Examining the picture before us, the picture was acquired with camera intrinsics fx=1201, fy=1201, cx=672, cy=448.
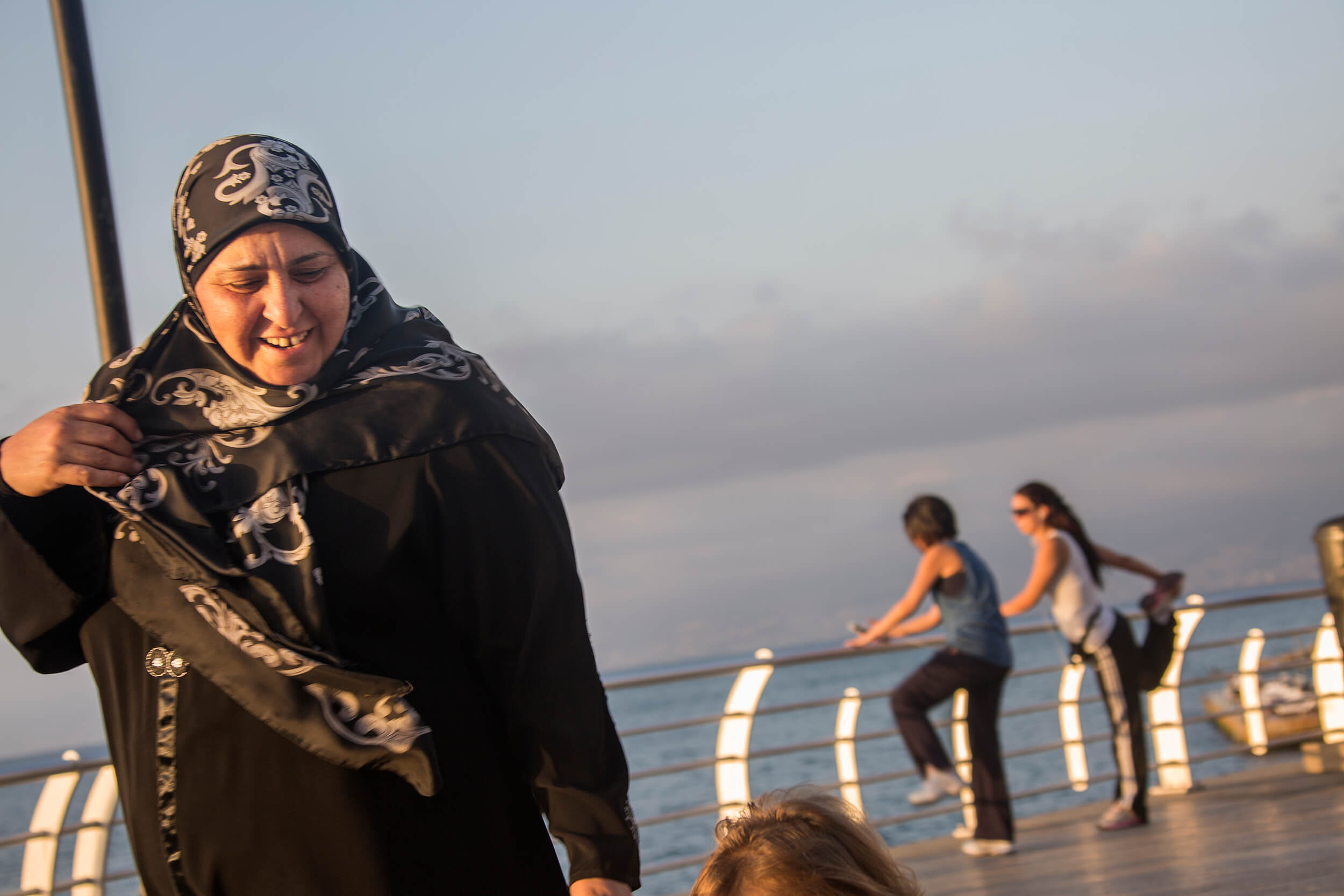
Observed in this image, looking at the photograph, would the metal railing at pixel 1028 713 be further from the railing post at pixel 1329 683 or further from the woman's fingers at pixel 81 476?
the woman's fingers at pixel 81 476

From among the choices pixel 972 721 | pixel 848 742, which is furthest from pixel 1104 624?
pixel 848 742

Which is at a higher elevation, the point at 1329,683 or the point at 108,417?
the point at 108,417

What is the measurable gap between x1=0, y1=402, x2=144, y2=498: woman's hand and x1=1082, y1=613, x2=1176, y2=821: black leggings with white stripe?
491 cm

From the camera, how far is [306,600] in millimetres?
1401

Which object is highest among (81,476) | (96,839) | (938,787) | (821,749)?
(81,476)

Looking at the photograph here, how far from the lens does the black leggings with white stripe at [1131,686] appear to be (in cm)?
543

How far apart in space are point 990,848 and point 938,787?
1.14 feet

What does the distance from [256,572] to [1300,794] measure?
587cm

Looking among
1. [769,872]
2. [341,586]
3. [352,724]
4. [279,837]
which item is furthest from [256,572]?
[769,872]

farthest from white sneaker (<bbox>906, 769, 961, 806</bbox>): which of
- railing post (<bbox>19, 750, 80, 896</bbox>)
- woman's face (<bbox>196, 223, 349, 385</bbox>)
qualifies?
woman's face (<bbox>196, 223, 349, 385</bbox>)

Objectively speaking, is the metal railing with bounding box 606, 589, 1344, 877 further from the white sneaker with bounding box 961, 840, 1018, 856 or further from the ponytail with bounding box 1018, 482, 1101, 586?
the ponytail with bounding box 1018, 482, 1101, 586

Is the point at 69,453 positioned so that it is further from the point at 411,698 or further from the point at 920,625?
the point at 920,625

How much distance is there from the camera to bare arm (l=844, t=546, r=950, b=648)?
5199 millimetres

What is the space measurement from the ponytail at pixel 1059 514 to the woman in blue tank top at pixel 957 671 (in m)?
0.46
